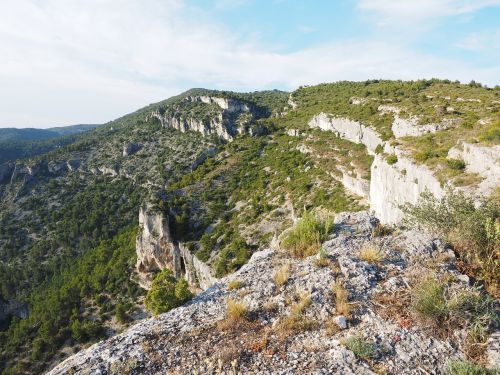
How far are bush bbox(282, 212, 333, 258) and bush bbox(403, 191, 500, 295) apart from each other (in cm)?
250

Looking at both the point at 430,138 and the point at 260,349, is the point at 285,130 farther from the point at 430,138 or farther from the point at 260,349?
the point at 260,349

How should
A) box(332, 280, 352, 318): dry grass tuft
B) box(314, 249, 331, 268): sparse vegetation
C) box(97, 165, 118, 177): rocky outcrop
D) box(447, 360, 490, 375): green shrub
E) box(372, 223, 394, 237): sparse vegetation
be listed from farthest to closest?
box(97, 165, 118, 177): rocky outcrop < box(372, 223, 394, 237): sparse vegetation < box(314, 249, 331, 268): sparse vegetation < box(332, 280, 352, 318): dry grass tuft < box(447, 360, 490, 375): green shrub

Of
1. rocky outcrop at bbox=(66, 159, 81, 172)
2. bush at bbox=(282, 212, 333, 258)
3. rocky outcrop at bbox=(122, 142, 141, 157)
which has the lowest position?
bush at bbox=(282, 212, 333, 258)

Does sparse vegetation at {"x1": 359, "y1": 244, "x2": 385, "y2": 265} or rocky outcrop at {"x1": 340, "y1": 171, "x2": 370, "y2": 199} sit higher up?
sparse vegetation at {"x1": 359, "y1": 244, "x2": 385, "y2": 265}

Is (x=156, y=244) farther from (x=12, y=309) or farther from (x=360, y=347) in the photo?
(x=360, y=347)

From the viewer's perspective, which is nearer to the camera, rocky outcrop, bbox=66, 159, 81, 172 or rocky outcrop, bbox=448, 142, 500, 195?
rocky outcrop, bbox=448, 142, 500, 195

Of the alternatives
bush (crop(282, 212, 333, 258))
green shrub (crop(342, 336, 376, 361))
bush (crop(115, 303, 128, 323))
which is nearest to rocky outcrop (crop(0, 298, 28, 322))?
bush (crop(115, 303, 128, 323))

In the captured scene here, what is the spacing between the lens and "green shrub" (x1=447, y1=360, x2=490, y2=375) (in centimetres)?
483

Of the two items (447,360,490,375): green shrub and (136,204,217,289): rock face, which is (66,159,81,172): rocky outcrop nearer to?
(136,204,217,289): rock face

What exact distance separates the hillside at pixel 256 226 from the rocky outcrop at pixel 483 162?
0.31 ft

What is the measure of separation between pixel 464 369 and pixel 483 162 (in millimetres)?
14227

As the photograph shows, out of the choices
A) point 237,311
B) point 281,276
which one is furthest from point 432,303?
point 237,311

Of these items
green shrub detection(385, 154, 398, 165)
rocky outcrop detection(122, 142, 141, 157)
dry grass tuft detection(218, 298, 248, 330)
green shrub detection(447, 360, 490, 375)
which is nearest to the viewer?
green shrub detection(447, 360, 490, 375)

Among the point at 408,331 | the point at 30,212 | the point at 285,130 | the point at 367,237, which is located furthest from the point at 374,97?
the point at 30,212
